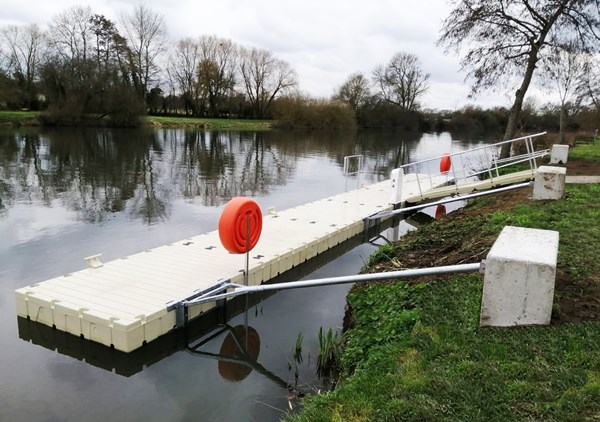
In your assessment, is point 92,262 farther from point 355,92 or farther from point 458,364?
point 355,92

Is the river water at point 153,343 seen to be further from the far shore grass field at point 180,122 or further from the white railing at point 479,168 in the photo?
the far shore grass field at point 180,122

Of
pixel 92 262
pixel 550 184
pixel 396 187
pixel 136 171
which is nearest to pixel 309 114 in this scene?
pixel 136 171

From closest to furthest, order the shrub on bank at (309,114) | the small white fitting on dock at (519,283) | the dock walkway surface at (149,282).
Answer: the small white fitting on dock at (519,283) → the dock walkway surface at (149,282) → the shrub on bank at (309,114)

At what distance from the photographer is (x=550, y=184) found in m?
9.79

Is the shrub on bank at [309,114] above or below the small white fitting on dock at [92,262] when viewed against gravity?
above

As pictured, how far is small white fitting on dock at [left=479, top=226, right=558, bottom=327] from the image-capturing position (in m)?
3.93

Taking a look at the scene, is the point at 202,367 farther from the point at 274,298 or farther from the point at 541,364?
the point at 541,364

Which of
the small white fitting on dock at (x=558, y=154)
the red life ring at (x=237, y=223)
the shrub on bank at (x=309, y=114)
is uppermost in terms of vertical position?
the shrub on bank at (x=309, y=114)

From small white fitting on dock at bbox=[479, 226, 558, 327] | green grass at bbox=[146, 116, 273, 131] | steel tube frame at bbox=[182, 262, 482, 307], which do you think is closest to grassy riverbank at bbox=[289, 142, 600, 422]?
small white fitting on dock at bbox=[479, 226, 558, 327]

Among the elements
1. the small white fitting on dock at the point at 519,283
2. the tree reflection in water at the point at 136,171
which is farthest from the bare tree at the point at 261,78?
the small white fitting on dock at the point at 519,283

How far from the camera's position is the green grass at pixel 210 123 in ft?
191

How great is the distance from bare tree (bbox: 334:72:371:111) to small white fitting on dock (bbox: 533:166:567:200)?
226ft

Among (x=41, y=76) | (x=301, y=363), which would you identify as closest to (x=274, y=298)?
(x=301, y=363)

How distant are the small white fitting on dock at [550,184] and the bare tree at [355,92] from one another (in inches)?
2716
